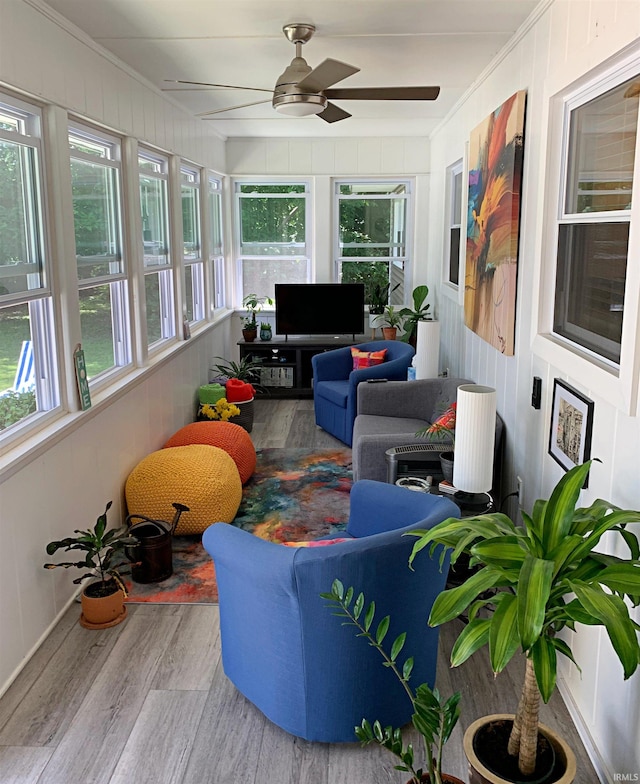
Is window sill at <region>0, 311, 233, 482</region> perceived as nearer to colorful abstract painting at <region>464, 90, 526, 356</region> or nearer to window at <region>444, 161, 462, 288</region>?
colorful abstract painting at <region>464, 90, 526, 356</region>

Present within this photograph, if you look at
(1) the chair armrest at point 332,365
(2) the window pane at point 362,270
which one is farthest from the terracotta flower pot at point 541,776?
(2) the window pane at point 362,270

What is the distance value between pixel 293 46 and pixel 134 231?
1.43 m

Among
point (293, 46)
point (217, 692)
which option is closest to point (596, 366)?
point (217, 692)

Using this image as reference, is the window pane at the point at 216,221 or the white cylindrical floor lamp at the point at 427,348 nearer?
the white cylindrical floor lamp at the point at 427,348

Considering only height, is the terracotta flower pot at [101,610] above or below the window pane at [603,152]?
below

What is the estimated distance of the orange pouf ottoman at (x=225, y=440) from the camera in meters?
4.77

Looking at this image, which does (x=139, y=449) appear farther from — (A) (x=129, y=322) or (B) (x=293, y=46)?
(B) (x=293, y=46)

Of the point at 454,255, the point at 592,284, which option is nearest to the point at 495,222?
the point at 592,284

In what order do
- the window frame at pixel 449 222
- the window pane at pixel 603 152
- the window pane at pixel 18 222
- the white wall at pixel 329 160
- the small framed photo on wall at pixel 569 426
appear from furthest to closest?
1. the white wall at pixel 329 160
2. the window frame at pixel 449 222
3. the window pane at pixel 18 222
4. the small framed photo on wall at pixel 569 426
5. the window pane at pixel 603 152

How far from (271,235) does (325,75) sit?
484 cm

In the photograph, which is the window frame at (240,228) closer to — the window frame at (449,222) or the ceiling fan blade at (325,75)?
the window frame at (449,222)

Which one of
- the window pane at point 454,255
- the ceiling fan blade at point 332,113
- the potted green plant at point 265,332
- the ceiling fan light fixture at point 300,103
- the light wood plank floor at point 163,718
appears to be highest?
the ceiling fan blade at point 332,113

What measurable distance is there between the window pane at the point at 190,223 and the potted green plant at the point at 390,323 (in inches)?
80.4

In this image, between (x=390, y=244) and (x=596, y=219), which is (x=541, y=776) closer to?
(x=596, y=219)
